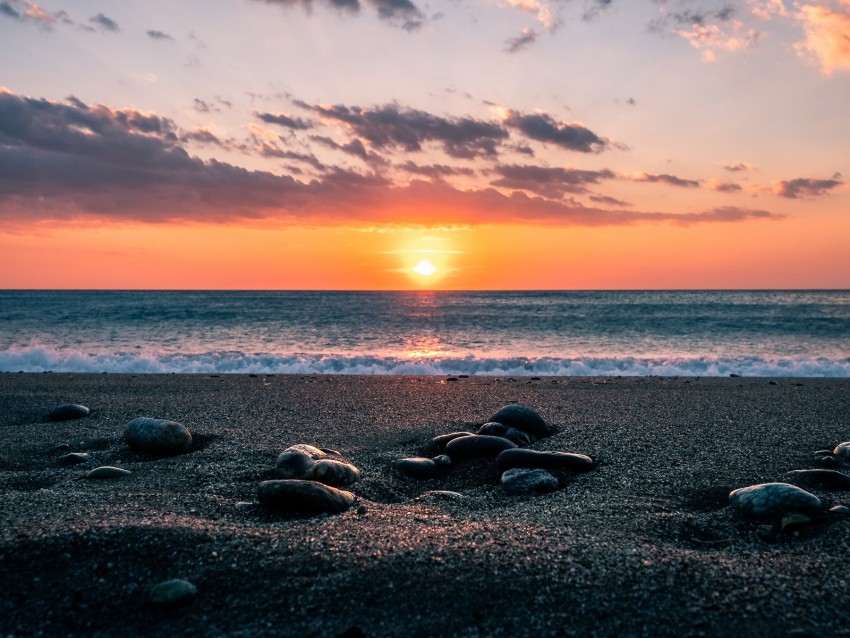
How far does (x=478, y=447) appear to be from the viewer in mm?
4758

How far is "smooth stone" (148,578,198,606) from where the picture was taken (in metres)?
2.31

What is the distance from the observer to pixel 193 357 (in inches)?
545

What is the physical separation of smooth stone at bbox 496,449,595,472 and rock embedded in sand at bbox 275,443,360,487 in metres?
1.18

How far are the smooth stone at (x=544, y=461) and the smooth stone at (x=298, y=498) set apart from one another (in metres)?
1.58

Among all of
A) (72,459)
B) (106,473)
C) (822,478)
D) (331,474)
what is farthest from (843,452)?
(72,459)

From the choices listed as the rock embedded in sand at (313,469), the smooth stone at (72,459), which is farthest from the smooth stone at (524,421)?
the smooth stone at (72,459)

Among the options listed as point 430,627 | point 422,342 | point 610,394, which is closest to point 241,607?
point 430,627

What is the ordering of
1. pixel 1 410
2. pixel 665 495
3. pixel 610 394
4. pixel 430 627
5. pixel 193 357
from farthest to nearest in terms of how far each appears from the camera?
pixel 193 357
pixel 610 394
pixel 1 410
pixel 665 495
pixel 430 627

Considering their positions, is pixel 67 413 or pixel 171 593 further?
pixel 67 413

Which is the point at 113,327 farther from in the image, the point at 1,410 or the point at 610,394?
the point at 610,394

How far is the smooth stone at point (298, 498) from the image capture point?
10.8 feet

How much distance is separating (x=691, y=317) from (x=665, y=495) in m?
31.2

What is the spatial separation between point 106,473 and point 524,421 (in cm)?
376

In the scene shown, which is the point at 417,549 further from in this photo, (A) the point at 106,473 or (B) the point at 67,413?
(B) the point at 67,413
